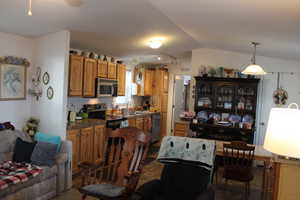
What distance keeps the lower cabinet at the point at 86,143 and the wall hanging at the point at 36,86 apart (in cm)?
85

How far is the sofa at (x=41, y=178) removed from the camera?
319 cm

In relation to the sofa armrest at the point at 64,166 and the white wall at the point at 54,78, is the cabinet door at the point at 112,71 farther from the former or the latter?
the sofa armrest at the point at 64,166

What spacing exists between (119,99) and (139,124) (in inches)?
36.5

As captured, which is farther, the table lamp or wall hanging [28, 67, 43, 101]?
wall hanging [28, 67, 43, 101]

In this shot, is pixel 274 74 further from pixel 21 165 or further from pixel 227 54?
pixel 21 165

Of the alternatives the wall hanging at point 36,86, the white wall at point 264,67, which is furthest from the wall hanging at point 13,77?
the white wall at point 264,67

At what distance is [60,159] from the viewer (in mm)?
3805

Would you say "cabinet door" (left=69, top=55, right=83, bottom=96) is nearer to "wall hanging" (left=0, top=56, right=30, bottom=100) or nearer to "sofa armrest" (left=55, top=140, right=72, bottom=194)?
"wall hanging" (left=0, top=56, right=30, bottom=100)

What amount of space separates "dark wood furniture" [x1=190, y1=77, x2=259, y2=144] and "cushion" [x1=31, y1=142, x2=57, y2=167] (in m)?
3.37

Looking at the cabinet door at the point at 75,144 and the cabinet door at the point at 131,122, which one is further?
the cabinet door at the point at 131,122

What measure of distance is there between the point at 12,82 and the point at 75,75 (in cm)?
107

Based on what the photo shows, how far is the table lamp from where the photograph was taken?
1.82 metres

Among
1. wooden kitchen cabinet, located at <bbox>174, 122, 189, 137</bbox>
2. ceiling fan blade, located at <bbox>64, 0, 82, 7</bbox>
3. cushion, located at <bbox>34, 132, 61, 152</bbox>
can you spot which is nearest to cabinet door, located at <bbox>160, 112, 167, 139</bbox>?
wooden kitchen cabinet, located at <bbox>174, 122, 189, 137</bbox>

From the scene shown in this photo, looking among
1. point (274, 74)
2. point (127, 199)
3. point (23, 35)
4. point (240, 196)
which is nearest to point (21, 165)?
point (127, 199)
